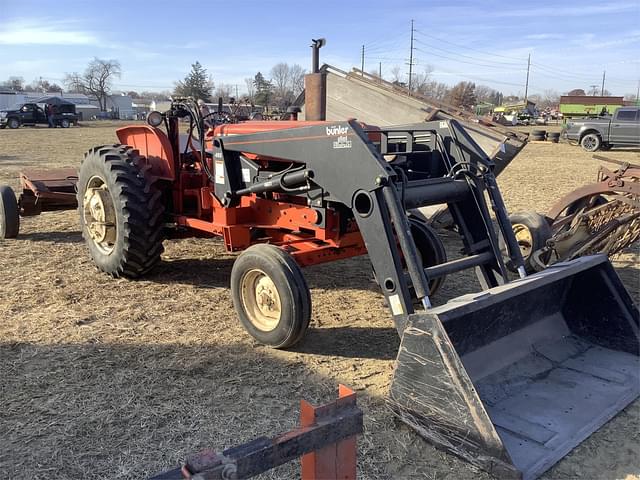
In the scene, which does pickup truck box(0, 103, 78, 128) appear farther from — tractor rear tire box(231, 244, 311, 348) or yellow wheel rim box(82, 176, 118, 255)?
tractor rear tire box(231, 244, 311, 348)

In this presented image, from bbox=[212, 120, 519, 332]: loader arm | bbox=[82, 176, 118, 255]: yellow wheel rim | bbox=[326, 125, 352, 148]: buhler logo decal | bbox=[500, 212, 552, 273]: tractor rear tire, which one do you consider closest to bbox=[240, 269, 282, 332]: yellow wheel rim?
bbox=[212, 120, 519, 332]: loader arm

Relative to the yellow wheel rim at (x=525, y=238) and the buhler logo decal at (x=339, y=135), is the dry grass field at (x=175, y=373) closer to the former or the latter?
the yellow wheel rim at (x=525, y=238)

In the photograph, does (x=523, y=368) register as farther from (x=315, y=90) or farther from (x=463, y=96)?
(x=463, y=96)

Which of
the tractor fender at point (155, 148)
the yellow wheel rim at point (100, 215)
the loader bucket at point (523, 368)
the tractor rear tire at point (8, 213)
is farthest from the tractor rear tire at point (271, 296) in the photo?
the tractor rear tire at point (8, 213)

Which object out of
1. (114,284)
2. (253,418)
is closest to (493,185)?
(253,418)

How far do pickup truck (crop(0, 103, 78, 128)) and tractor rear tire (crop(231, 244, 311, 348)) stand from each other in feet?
121

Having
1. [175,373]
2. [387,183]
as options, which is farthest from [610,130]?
[175,373]

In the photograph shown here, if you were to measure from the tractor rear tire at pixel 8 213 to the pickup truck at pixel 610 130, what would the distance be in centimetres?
2144

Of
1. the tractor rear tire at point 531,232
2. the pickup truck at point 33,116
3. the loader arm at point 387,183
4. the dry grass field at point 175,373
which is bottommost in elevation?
the dry grass field at point 175,373

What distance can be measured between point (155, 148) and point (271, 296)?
2.42 metres

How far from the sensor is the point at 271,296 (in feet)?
13.5

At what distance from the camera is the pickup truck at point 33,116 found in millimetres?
35259

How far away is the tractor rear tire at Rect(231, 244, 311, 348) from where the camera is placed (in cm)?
387

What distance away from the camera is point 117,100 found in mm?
86312
